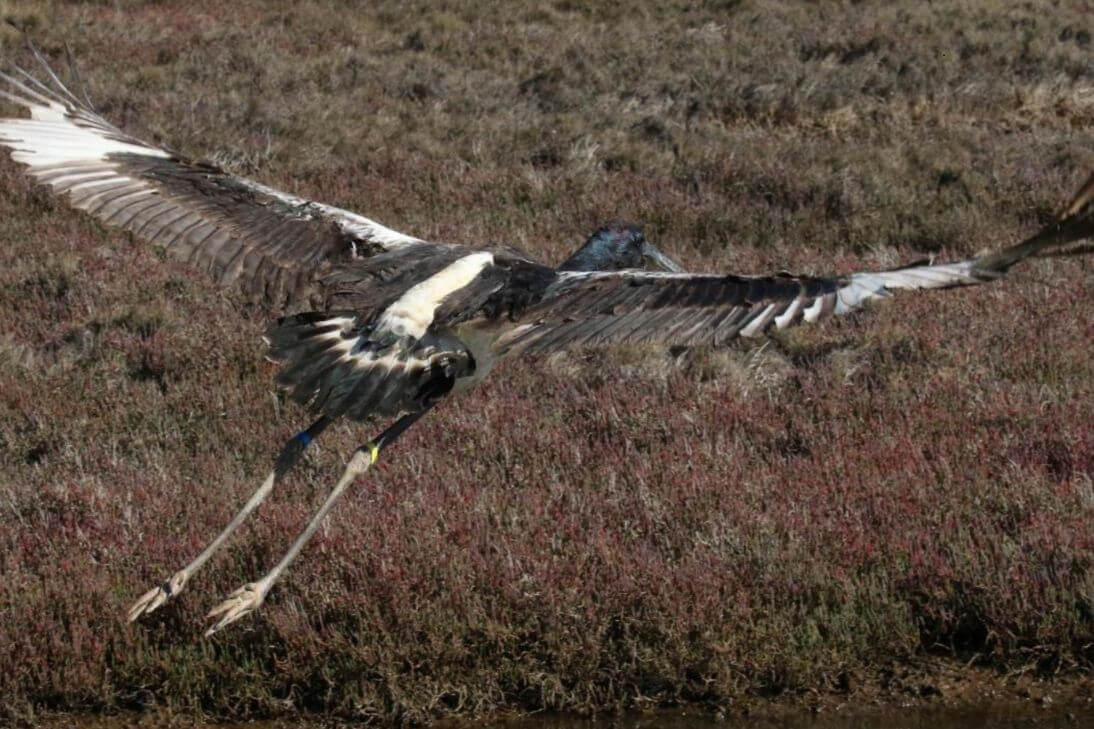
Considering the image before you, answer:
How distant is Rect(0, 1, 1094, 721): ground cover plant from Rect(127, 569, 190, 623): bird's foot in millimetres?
217

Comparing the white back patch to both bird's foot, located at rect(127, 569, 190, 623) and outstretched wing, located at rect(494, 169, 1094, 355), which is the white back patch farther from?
bird's foot, located at rect(127, 569, 190, 623)

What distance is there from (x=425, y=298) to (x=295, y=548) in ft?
3.70

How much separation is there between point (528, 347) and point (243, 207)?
1810 millimetres

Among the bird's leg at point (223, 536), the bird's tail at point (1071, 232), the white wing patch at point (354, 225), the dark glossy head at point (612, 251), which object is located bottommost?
the bird's leg at point (223, 536)

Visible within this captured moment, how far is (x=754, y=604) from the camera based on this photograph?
5.68 meters

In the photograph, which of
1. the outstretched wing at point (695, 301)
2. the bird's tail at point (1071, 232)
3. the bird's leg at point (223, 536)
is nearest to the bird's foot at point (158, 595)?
the bird's leg at point (223, 536)

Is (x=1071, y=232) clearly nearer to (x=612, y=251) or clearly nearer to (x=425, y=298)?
(x=425, y=298)

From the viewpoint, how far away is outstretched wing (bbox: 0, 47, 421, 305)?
6.41 m

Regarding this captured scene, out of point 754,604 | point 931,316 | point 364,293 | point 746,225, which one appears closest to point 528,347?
point 364,293

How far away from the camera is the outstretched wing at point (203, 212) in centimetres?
641

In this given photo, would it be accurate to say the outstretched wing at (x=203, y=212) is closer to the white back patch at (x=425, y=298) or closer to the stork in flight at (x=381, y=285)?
the stork in flight at (x=381, y=285)

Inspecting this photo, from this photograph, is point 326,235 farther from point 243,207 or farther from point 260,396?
point 260,396

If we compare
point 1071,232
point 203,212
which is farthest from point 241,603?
point 1071,232

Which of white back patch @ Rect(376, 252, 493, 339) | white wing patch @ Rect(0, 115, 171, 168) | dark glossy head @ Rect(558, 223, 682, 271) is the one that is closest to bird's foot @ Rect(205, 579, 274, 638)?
white back patch @ Rect(376, 252, 493, 339)
